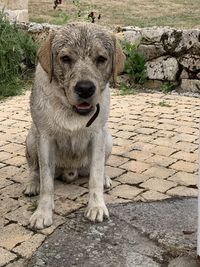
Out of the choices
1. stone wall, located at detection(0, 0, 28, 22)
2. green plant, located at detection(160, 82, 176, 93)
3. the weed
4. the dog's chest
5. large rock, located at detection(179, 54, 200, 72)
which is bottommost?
the weed

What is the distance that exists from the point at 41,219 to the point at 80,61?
125 centimetres

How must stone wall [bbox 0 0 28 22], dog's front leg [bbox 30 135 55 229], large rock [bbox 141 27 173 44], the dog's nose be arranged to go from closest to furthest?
the dog's nose, dog's front leg [bbox 30 135 55 229], large rock [bbox 141 27 173 44], stone wall [bbox 0 0 28 22]

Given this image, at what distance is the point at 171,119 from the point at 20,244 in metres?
3.75

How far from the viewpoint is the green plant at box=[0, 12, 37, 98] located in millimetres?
8289

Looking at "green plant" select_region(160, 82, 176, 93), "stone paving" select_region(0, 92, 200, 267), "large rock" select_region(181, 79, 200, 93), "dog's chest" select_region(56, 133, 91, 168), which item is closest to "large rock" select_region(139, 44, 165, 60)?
"green plant" select_region(160, 82, 176, 93)

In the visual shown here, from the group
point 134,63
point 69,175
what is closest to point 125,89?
point 134,63

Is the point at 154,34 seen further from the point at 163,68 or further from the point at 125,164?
the point at 125,164

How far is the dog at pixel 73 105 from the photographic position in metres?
3.44

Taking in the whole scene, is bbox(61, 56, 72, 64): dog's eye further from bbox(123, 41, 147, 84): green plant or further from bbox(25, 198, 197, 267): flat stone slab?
bbox(123, 41, 147, 84): green plant

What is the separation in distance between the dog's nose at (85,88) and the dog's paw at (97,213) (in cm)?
94

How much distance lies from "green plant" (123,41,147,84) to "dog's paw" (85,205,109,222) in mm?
5013

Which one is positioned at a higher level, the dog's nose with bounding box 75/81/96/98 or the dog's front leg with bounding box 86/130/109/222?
the dog's nose with bounding box 75/81/96/98

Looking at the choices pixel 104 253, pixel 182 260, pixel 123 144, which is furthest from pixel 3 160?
pixel 182 260

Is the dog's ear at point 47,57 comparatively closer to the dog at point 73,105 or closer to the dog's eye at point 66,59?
the dog at point 73,105
